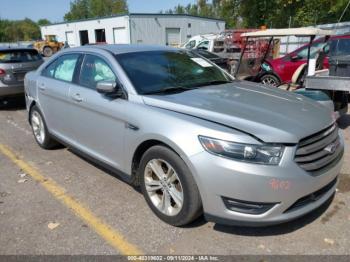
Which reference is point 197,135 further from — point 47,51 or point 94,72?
point 47,51

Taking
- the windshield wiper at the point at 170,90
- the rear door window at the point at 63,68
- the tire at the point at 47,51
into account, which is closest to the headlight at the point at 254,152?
the windshield wiper at the point at 170,90

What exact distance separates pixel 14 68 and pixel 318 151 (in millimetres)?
7809

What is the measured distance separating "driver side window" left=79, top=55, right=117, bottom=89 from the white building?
100 ft

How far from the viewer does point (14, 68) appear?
8.55 m

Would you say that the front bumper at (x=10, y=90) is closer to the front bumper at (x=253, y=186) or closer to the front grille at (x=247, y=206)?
the front bumper at (x=253, y=186)

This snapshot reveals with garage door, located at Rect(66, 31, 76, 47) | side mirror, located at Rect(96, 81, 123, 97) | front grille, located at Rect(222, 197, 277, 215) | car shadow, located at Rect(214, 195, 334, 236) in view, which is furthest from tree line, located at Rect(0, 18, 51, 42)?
front grille, located at Rect(222, 197, 277, 215)

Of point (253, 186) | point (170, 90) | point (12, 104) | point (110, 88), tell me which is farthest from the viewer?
point (12, 104)

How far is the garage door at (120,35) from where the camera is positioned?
3663 cm

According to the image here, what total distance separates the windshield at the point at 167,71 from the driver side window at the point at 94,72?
0.19 metres

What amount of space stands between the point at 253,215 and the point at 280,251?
44 centimetres

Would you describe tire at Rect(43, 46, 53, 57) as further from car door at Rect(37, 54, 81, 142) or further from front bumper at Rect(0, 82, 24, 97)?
car door at Rect(37, 54, 81, 142)

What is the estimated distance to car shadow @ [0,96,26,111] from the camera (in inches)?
363

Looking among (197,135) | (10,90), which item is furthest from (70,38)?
(197,135)

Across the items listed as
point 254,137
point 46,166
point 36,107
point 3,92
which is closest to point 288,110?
point 254,137
